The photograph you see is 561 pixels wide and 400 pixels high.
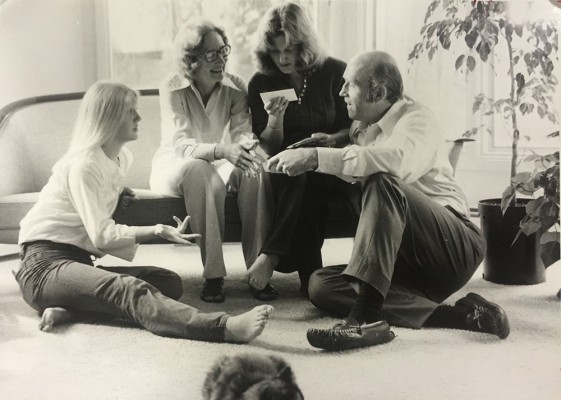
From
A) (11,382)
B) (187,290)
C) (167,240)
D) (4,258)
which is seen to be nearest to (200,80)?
(167,240)

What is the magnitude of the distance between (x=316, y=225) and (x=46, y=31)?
828 mm

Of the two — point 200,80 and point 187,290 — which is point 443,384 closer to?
point 187,290

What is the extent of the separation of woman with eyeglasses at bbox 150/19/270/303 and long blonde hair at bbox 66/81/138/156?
95 mm

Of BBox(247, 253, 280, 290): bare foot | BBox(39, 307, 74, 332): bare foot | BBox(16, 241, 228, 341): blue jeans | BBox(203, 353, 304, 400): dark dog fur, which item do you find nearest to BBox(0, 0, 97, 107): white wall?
BBox(16, 241, 228, 341): blue jeans

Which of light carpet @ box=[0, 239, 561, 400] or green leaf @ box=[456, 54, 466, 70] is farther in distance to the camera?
green leaf @ box=[456, 54, 466, 70]

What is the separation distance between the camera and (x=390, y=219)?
1458 millimetres

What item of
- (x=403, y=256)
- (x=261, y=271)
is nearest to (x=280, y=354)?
(x=261, y=271)

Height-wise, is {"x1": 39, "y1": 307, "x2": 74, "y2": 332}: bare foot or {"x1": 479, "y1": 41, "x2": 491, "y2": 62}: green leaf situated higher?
{"x1": 479, "y1": 41, "x2": 491, "y2": 62}: green leaf

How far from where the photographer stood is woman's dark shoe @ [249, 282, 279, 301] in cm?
150

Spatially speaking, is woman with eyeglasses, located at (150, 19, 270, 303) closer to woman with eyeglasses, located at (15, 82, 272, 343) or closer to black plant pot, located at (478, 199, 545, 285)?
A: woman with eyeglasses, located at (15, 82, 272, 343)

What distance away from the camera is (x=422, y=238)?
1.50 m

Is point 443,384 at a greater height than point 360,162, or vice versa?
point 360,162

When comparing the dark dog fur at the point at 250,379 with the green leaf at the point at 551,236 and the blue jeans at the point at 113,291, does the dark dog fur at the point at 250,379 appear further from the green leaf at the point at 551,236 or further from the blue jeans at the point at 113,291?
the green leaf at the point at 551,236

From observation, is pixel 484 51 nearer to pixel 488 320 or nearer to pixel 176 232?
pixel 488 320
